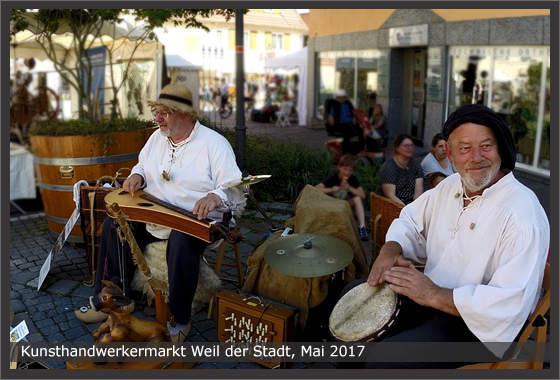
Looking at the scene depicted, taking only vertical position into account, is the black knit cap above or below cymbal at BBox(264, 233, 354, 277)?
above

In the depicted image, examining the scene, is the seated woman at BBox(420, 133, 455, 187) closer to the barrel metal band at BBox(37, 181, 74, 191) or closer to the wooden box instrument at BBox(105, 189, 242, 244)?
the wooden box instrument at BBox(105, 189, 242, 244)

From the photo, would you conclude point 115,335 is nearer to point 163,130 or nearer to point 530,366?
point 163,130

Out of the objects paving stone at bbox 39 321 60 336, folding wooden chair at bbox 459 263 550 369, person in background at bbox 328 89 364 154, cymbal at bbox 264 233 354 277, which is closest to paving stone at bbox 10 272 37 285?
paving stone at bbox 39 321 60 336

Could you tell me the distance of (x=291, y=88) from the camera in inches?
830

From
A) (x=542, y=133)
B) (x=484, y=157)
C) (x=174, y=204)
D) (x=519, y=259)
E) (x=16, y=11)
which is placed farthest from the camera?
(x=542, y=133)

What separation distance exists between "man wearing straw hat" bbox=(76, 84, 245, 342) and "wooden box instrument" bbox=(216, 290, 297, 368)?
28 centimetres

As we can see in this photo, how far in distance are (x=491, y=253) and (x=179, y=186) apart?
2.03 m

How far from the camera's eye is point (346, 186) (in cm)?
534

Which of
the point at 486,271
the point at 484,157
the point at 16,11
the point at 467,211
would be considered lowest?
the point at 486,271

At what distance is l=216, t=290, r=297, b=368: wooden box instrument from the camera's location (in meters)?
2.98

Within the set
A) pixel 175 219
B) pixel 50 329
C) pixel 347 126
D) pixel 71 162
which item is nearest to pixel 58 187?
pixel 71 162

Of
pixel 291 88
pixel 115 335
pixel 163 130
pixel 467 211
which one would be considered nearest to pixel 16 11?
pixel 163 130

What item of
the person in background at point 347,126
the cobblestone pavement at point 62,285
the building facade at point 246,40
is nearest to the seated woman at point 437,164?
the cobblestone pavement at point 62,285

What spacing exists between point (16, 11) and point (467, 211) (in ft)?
17.9
